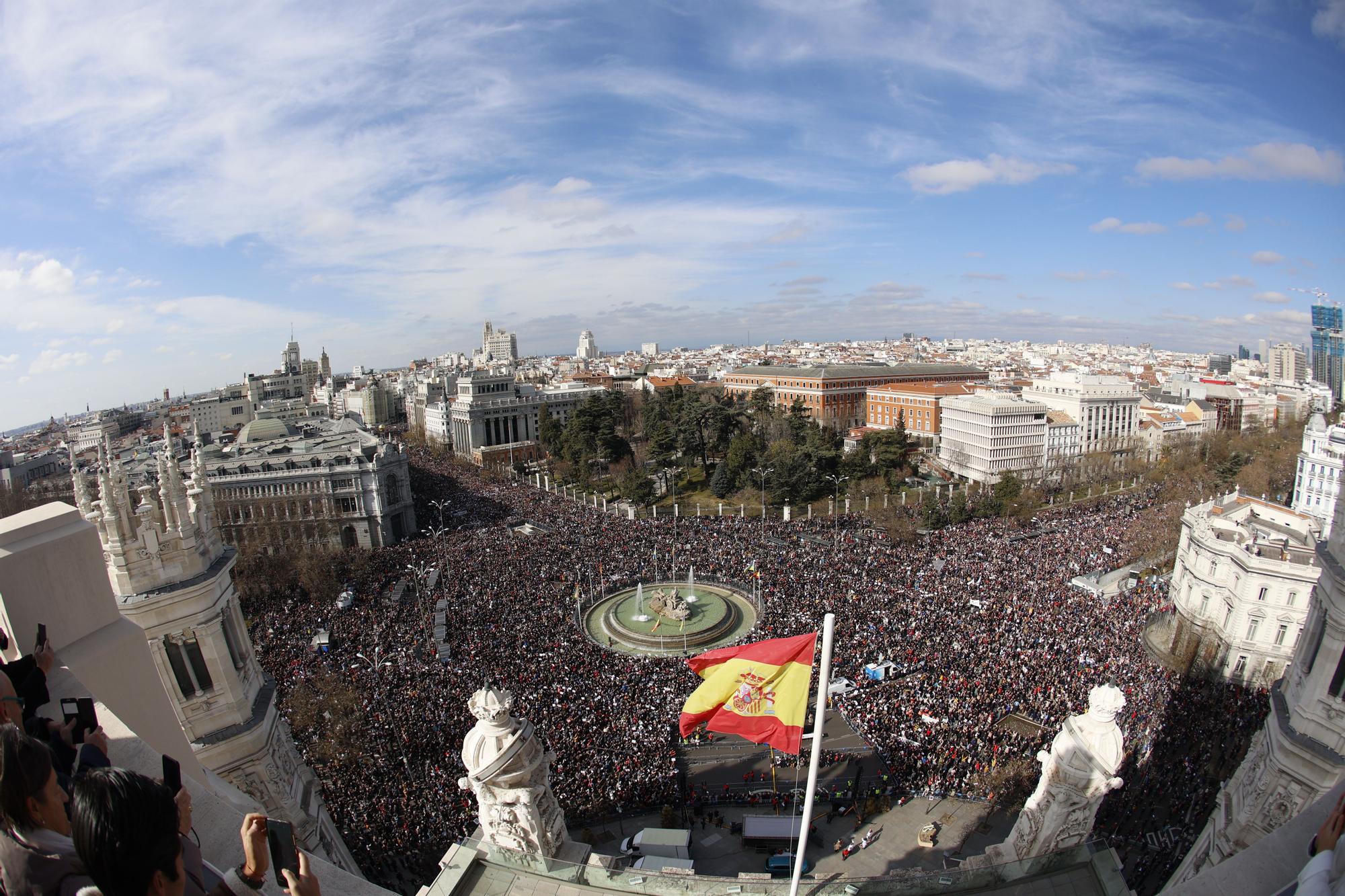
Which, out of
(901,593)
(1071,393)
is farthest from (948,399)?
(901,593)

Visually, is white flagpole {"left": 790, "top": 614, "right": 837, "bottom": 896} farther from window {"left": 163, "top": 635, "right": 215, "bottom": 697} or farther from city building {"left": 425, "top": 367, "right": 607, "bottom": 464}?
city building {"left": 425, "top": 367, "right": 607, "bottom": 464}

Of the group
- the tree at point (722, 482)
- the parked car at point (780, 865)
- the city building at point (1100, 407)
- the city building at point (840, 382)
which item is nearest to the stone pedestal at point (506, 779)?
the parked car at point (780, 865)

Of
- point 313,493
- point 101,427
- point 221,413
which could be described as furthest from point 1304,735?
point 221,413

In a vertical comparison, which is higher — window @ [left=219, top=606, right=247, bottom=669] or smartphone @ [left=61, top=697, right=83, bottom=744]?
smartphone @ [left=61, top=697, right=83, bottom=744]

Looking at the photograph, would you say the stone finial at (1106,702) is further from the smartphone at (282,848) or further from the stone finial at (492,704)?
the smartphone at (282,848)

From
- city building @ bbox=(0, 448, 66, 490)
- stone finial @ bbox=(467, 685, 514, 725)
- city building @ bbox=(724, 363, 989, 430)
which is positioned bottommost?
city building @ bbox=(0, 448, 66, 490)

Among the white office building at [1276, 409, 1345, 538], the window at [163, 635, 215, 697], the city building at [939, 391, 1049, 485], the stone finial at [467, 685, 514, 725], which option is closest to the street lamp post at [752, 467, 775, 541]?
the city building at [939, 391, 1049, 485]

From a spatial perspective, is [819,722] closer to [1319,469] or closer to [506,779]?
[506,779]
